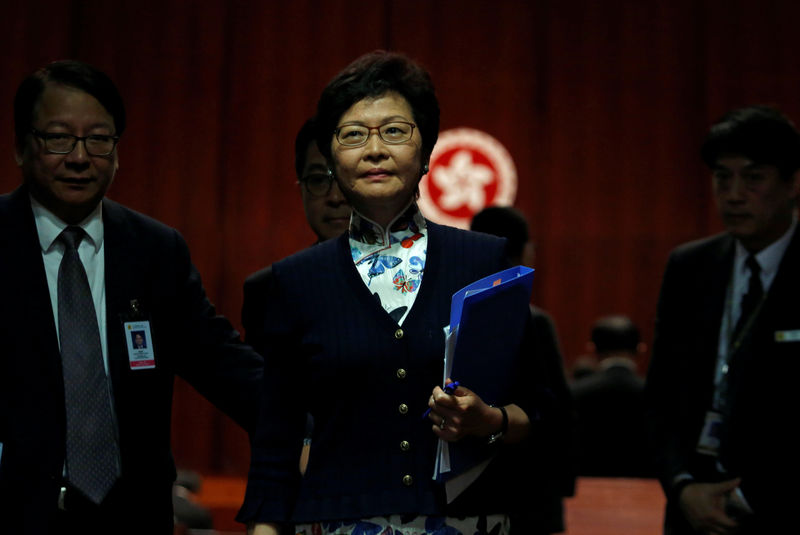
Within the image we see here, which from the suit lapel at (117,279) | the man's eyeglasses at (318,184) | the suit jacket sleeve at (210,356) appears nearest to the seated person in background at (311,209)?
the man's eyeglasses at (318,184)

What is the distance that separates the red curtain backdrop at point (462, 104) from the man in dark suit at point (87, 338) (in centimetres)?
567

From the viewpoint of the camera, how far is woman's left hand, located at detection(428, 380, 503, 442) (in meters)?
1.35

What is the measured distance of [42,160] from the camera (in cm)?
183

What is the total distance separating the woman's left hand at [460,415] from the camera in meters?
1.35

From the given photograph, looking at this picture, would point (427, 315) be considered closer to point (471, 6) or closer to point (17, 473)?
point (17, 473)

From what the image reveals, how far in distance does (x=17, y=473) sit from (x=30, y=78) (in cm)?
75

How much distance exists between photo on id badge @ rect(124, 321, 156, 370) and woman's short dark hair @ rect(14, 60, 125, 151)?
39 centimetres

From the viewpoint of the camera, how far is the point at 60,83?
1864mm

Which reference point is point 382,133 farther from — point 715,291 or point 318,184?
point 715,291

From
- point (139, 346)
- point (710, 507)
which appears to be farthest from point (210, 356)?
point (710, 507)

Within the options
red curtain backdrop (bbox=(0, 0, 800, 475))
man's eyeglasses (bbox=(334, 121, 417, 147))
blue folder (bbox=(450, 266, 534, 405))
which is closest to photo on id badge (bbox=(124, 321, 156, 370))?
man's eyeglasses (bbox=(334, 121, 417, 147))

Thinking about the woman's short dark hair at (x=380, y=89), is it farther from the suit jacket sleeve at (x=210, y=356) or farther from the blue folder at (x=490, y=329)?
the suit jacket sleeve at (x=210, y=356)

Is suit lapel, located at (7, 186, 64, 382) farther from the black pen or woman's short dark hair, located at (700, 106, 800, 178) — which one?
woman's short dark hair, located at (700, 106, 800, 178)

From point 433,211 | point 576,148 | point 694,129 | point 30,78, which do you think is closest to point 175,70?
point 433,211
